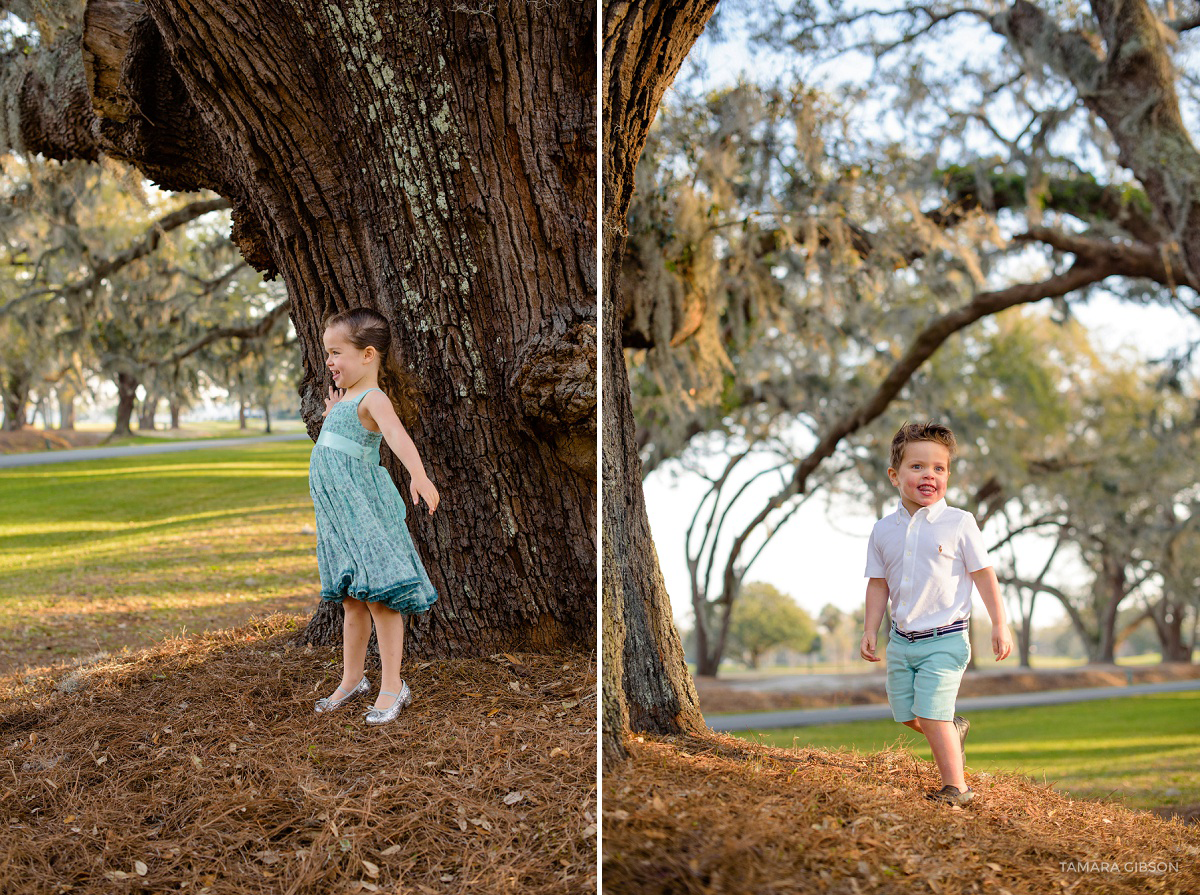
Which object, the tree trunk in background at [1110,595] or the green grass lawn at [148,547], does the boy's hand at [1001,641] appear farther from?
the tree trunk in background at [1110,595]

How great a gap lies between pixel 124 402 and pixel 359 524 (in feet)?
30.4

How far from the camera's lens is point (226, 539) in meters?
6.80

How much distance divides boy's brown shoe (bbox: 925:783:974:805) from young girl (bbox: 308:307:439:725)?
4.52ft

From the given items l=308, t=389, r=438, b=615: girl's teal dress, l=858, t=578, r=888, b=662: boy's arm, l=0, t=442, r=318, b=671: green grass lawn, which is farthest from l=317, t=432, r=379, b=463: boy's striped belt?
l=0, t=442, r=318, b=671: green grass lawn

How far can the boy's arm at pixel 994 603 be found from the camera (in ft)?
4.72

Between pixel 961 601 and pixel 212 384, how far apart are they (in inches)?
403

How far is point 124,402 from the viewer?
10047 mm

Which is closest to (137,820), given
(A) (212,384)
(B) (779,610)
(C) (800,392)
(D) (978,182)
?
(D) (978,182)

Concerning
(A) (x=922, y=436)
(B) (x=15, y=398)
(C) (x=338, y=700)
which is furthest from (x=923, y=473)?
(B) (x=15, y=398)

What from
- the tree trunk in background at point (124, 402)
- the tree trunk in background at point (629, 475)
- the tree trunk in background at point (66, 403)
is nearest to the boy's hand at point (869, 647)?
the tree trunk in background at point (629, 475)

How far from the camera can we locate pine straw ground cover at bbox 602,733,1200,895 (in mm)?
1144

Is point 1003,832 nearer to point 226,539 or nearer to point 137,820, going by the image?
point 137,820

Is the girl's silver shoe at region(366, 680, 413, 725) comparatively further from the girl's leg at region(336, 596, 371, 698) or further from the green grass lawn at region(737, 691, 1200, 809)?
the green grass lawn at region(737, 691, 1200, 809)

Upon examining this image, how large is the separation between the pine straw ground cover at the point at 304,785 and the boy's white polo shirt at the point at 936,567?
3.03 ft
